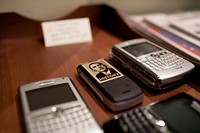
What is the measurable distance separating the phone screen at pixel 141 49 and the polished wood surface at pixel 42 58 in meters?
0.05

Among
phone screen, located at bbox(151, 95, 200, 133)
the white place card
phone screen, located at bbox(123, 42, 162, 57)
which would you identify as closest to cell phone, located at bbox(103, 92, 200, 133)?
phone screen, located at bbox(151, 95, 200, 133)

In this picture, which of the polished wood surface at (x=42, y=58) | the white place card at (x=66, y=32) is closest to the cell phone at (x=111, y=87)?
the polished wood surface at (x=42, y=58)

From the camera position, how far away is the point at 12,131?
1.16 ft

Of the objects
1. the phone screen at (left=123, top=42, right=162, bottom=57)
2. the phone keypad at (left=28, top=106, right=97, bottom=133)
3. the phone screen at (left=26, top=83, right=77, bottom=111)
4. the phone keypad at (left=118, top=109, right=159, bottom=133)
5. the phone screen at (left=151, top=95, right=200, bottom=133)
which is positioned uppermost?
the phone screen at (left=123, top=42, right=162, bottom=57)

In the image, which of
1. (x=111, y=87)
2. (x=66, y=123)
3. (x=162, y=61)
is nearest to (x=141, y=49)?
(x=162, y=61)

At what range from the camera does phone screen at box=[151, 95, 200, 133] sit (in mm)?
350

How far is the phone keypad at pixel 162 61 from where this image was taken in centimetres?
46

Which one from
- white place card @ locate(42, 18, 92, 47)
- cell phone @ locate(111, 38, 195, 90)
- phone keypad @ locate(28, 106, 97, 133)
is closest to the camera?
phone keypad @ locate(28, 106, 97, 133)

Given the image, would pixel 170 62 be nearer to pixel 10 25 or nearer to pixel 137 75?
pixel 137 75

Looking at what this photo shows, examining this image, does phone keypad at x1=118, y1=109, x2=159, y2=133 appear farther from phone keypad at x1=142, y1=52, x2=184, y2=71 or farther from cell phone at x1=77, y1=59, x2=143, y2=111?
phone keypad at x1=142, y1=52, x2=184, y2=71

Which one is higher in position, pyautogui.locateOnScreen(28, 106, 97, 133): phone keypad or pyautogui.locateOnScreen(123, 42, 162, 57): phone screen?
pyautogui.locateOnScreen(123, 42, 162, 57): phone screen

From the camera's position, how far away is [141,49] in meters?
0.53

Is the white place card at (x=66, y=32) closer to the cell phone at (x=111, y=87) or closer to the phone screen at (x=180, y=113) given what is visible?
the cell phone at (x=111, y=87)

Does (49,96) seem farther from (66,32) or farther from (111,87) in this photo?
(66,32)
